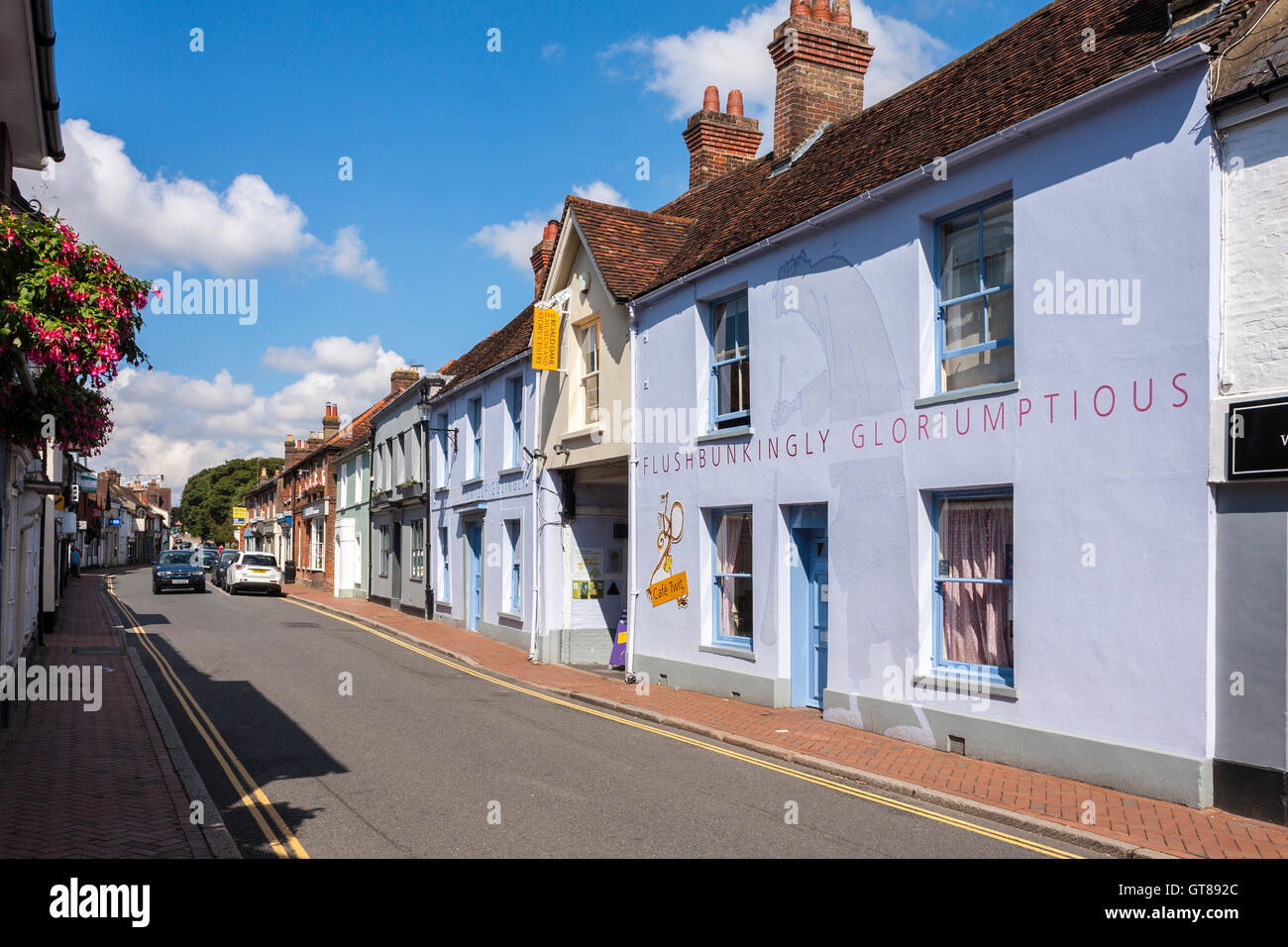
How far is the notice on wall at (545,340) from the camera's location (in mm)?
18734

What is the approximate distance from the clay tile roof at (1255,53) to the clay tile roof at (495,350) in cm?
1436

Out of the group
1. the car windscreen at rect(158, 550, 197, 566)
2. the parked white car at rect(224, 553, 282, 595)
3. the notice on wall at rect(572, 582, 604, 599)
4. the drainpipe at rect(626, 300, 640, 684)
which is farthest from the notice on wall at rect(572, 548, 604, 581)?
the car windscreen at rect(158, 550, 197, 566)

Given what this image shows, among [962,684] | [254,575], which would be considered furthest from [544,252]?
[254,575]

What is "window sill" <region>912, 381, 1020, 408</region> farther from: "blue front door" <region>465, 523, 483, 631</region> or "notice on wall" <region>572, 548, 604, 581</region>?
"blue front door" <region>465, 523, 483, 631</region>

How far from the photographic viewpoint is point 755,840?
711cm

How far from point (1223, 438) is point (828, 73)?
1127cm

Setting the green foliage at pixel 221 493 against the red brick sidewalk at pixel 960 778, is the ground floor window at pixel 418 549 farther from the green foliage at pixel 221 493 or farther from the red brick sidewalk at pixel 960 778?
the green foliage at pixel 221 493

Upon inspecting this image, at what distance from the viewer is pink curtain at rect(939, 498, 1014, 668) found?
32.9 ft

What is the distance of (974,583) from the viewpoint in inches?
406

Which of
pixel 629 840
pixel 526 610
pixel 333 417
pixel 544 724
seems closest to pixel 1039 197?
pixel 629 840

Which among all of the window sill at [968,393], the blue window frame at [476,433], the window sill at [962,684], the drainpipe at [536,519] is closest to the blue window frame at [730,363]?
the window sill at [968,393]

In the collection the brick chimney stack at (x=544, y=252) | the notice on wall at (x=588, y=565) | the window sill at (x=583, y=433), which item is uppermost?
the brick chimney stack at (x=544, y=252)

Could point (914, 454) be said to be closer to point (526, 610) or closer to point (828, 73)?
point (828, 73)
